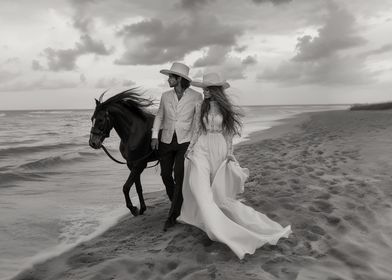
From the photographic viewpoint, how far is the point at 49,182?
11234mm

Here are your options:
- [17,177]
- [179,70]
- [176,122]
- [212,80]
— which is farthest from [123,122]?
[17,177]

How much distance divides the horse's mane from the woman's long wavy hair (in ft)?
5.04

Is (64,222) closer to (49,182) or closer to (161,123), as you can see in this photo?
(161,123)

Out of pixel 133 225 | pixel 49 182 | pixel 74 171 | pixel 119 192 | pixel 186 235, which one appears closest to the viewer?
pixel 186 235

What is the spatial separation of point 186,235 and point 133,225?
135 centimetres

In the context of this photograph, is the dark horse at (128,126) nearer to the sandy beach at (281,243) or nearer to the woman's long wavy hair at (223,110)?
the sandy beach at (281,243)

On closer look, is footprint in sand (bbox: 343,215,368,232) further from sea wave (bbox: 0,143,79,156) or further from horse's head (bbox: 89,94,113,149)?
sea wave (bbox: 0,143,79,156)

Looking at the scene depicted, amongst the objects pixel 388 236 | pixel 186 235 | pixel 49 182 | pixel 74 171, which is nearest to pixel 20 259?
pixel 186 235

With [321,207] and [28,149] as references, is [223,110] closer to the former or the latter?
[321,207]

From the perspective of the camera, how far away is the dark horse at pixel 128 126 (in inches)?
245

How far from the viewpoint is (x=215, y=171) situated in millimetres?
5223

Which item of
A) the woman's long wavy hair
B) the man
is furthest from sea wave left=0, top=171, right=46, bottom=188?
the woman's long wavy hair

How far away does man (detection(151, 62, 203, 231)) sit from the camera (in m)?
5.66

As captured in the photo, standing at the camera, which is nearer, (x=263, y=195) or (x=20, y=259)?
(x=20, y=259)
